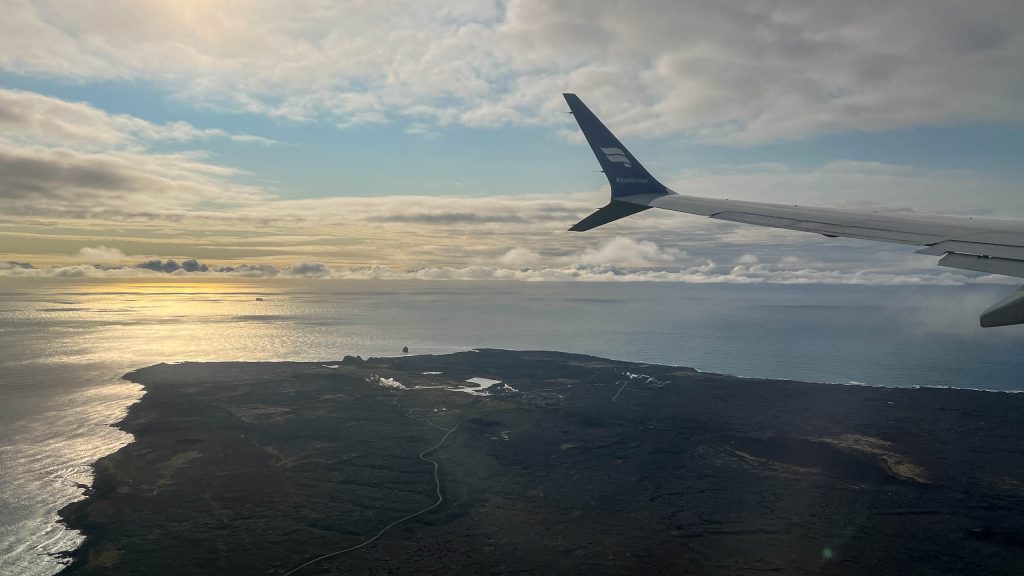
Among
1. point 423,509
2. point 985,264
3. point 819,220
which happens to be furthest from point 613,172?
point 423,509

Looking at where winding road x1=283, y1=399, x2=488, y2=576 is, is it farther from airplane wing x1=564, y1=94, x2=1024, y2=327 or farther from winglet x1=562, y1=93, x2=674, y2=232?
airplane wing x1=564, y1=94, x2=1024, y2=327

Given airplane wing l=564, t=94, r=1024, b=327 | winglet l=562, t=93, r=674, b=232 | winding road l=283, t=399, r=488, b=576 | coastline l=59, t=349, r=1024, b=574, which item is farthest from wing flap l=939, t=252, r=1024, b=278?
winding road l=283, t=399, r=488, b=576

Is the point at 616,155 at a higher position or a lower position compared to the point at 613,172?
higher

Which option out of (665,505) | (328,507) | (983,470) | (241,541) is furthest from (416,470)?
(983,470)

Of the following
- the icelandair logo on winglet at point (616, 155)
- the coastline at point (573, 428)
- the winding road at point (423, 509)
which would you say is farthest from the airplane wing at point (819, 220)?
the winding road at point (423, 509)

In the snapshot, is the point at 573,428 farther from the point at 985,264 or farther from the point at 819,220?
the point at 985,264

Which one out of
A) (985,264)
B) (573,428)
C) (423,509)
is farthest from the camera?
(573,428)

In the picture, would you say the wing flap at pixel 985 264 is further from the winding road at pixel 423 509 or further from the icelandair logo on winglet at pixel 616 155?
the winding road at pixel 423 509
